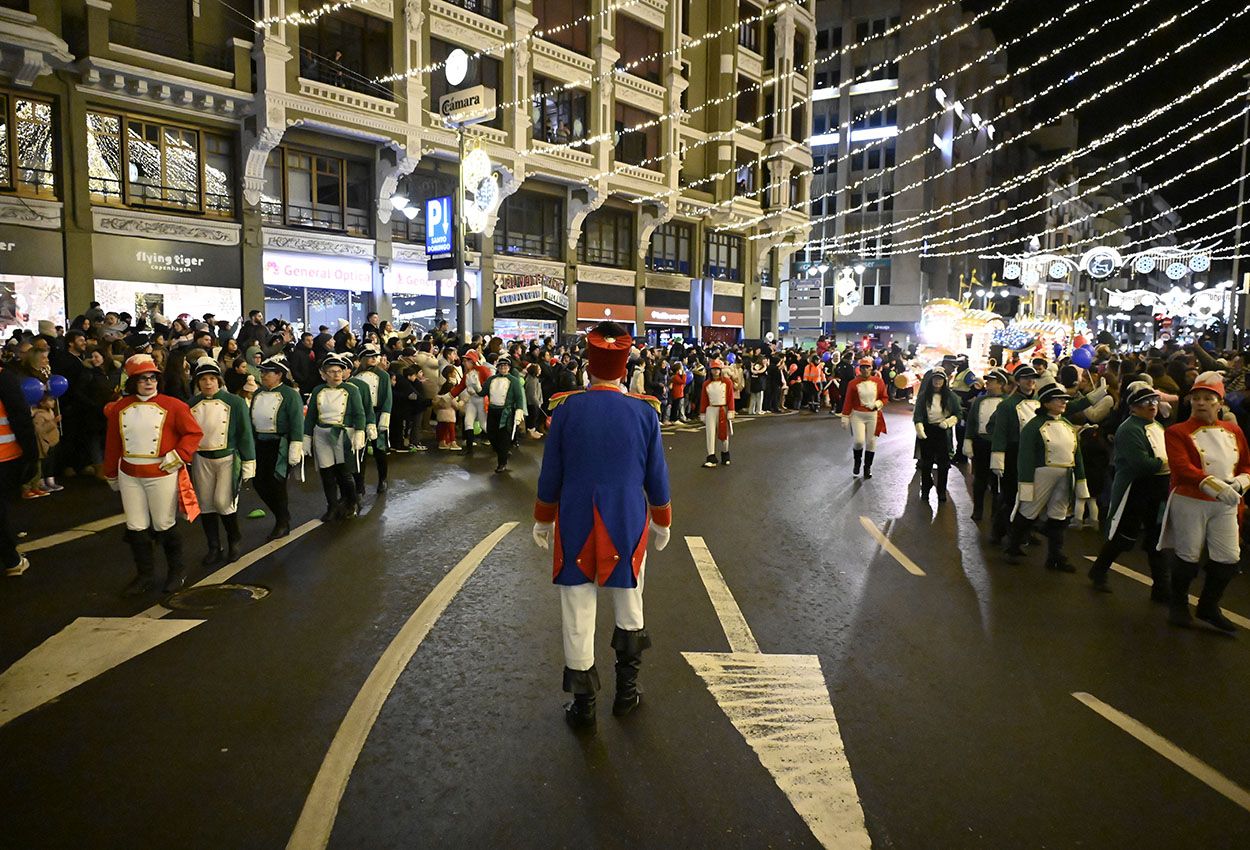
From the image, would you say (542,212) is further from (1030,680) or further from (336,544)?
(1030,680)

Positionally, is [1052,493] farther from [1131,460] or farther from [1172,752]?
[1172,752]

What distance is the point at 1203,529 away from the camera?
6.32 meters

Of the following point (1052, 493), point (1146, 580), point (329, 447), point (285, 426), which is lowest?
point (1146, 580)

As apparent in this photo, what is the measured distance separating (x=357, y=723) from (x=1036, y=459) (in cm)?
662

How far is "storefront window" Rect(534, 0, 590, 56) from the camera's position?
96.3ft

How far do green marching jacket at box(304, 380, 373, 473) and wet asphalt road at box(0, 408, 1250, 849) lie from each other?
1.25 meters

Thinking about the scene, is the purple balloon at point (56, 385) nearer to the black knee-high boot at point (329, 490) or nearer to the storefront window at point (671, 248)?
the black knee-high boot at point (329, 490)

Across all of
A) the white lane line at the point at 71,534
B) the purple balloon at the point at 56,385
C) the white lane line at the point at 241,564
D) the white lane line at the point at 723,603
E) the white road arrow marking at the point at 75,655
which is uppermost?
the purple balloon at the point at 56,385

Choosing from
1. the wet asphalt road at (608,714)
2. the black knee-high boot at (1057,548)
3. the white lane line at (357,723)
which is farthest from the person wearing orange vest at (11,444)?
the black knee-high boot at (1057,548)

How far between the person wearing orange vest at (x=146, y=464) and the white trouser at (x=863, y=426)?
9.90 metres

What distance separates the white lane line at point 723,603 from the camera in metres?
5.81

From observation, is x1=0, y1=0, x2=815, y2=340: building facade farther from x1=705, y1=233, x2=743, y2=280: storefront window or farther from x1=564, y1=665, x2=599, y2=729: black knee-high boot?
x1=564, y1=665, x2=599, y2=729: black knee-high boot

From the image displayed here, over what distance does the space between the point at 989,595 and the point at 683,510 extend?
411 cm

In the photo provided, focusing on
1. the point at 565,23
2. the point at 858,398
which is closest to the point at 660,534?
the point at 858,398
